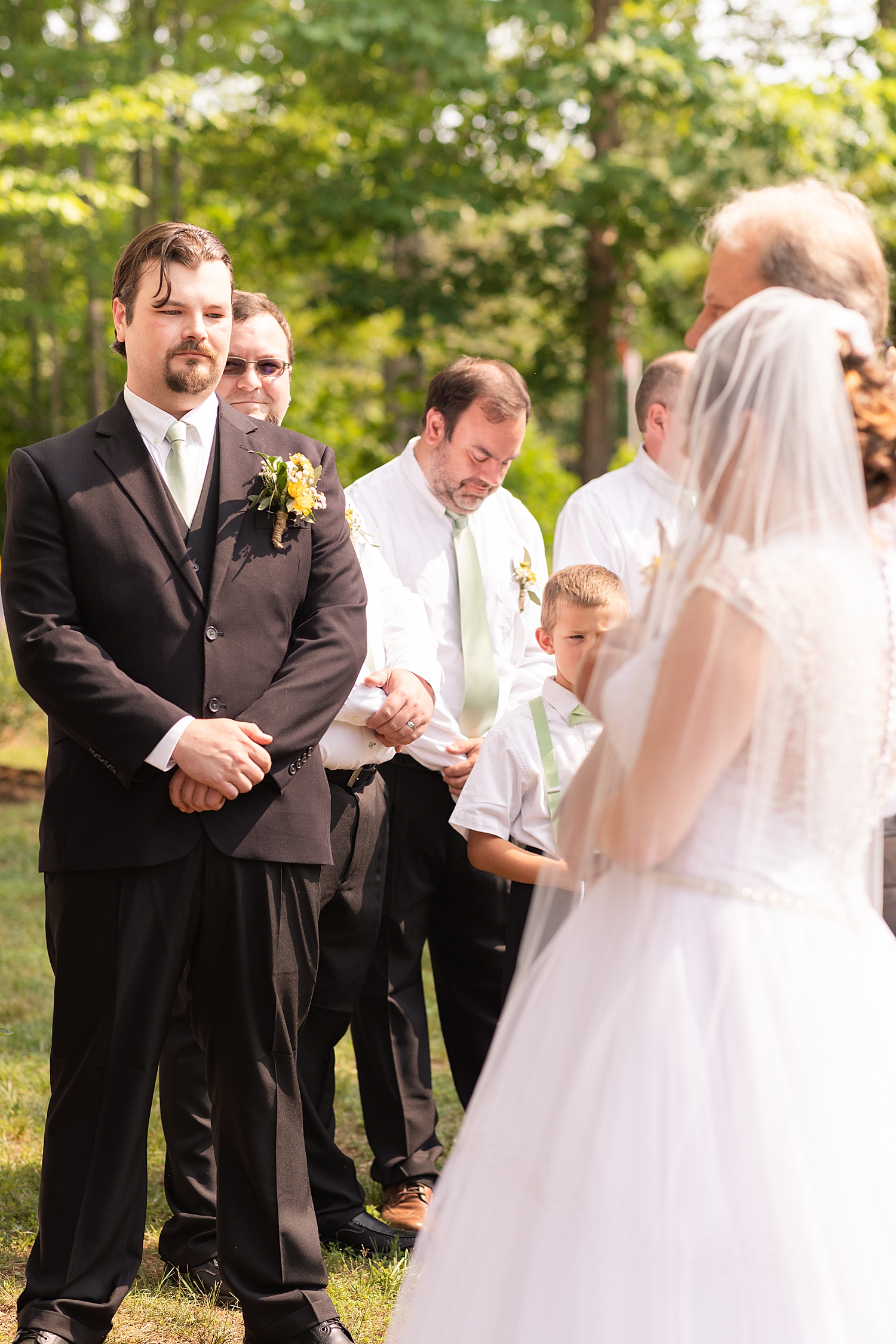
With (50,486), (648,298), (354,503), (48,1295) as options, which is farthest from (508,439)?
(648,298)

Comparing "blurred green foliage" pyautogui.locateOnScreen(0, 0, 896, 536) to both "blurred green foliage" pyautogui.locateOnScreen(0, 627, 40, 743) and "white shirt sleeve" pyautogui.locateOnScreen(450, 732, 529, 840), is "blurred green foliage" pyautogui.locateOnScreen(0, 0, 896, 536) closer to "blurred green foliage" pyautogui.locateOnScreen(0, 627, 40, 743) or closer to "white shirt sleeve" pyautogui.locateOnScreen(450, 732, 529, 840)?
"blurred green foliage" pyautogui.locateOnScreen(0, 627, 40, 743)

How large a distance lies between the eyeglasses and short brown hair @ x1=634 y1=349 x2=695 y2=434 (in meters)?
1.44

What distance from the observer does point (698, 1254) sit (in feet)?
6.00

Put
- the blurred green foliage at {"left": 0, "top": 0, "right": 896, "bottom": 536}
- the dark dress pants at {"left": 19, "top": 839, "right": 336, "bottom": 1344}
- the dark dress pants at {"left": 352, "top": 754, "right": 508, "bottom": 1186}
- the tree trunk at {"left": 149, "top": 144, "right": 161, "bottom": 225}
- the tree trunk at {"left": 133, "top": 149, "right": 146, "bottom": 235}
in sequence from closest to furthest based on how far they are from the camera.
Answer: the dark dress pants at {"left": 19, "top": 839, "right": 336, "bottom": 1344} < the dark dress pants at {"left": 352, "top": 754, "right": 508, "bottom": 1186} < the blurred green foliage at {"left": 0, "top": 0, "right": 896, "bottom": 536} < the tree trunk at {"left": 149, "top": 144, "right": 161, "bottom": 225} < the tree trunk at {"left": 133, "top": 149, "right": 146, "bottom": 235}

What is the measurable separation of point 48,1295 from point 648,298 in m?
12.8

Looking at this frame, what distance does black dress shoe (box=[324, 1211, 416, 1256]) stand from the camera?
12.4 feet

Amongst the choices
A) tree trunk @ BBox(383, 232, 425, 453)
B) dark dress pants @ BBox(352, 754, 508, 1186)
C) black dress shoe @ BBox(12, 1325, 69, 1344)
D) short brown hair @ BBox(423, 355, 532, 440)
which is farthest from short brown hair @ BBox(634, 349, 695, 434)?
tree trunk @ BBox(383, 232, 425, 453)

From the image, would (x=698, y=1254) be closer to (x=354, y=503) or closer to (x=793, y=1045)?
(x=793, y=1045)

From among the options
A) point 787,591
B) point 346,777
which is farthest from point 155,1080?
point 787,591

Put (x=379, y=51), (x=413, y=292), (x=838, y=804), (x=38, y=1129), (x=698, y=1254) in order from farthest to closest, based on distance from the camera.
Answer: (x=413, y=292)
(x=379, y=51)
(x=38, y=1129)
(x=838, y=804)
(x=698, y=1254)

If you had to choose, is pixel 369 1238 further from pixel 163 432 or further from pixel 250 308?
pixel 250 308

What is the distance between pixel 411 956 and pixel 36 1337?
5.58 ft

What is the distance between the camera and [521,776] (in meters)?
3.60

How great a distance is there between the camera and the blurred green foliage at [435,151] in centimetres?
1116
